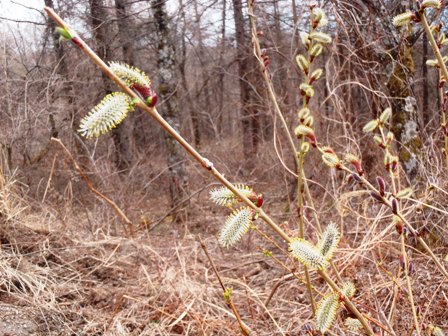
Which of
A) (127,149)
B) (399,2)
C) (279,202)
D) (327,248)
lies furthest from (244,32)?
(327,248)

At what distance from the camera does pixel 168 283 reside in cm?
346

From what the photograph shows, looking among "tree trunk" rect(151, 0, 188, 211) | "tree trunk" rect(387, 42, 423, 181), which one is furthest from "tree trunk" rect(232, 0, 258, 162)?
"tree trunk" rect(387, 42, 423, 181)

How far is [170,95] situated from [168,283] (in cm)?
405

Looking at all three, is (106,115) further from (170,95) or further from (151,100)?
(170,95)

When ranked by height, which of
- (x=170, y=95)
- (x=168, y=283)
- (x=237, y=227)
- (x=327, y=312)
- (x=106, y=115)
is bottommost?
(x=168, y=283)

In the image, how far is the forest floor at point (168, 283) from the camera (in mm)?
2791

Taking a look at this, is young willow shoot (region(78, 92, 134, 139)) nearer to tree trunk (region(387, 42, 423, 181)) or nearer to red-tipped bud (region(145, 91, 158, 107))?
red-tipped bud (region(145, 91, 158, 107))

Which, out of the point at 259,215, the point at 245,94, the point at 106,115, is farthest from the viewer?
the point at 245,94

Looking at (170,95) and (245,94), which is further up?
(170,95)

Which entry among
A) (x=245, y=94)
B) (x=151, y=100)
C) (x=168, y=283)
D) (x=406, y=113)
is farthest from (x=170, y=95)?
(x=151, y=100)

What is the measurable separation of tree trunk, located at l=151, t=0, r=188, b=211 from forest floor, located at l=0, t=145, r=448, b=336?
2.33 meters

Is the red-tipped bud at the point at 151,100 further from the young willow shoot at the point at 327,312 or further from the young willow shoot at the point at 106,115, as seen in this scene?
the young willow shoot at the point at 327,312

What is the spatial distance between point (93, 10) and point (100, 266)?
15.2 ft

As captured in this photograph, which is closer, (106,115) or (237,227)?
(106,115)
